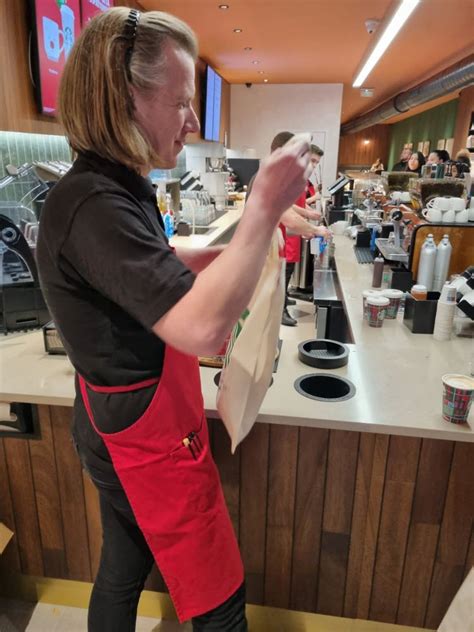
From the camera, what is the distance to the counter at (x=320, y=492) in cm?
141

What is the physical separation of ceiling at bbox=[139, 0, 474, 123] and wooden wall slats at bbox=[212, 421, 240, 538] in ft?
14.1

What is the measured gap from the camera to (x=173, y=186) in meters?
5.05

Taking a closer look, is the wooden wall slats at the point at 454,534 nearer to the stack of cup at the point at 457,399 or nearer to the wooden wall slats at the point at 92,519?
the stack of cup at the point at 457,399

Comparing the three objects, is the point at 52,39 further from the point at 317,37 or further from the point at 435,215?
the point at 317,37

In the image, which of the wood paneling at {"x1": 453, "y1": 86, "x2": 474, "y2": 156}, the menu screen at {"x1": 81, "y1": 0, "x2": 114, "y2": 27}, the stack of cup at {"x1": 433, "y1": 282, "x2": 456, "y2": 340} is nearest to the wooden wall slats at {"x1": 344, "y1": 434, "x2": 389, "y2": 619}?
the stack of cup at {"x1": 433, "y1": 282, "x2": 456, "y2": 340}

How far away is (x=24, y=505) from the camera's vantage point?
169 centimetres

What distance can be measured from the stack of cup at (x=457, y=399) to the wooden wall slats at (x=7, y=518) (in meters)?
1.41

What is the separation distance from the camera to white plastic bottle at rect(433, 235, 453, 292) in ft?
7.86

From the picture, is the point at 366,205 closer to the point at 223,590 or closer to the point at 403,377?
the point at 403,377

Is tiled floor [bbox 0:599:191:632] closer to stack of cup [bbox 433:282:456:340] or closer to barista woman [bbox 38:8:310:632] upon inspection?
barista woman [bbox 38:8:310:632]

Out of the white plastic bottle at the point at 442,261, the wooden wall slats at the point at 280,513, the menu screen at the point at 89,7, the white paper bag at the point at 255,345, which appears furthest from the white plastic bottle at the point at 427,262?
the menu screen at the point at 89,7

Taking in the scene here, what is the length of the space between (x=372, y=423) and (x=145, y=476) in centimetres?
65

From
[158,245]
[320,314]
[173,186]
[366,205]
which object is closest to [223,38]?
[173,186]

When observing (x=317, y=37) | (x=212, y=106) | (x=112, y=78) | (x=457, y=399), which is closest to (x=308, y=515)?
(x=457, y=399)
